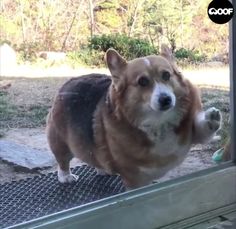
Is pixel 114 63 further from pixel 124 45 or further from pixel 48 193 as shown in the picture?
pixel 48 193

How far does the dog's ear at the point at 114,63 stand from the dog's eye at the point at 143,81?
77mm

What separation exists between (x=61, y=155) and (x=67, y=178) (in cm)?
10

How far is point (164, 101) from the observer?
1.82 metres

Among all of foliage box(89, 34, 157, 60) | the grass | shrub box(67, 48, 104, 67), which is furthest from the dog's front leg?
the grass

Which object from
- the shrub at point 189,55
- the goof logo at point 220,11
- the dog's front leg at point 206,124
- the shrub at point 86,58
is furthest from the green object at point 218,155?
the shrub at point 86,58

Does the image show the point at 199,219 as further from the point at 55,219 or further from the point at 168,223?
the point at 55,219

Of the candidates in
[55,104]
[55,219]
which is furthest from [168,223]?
[55,104]

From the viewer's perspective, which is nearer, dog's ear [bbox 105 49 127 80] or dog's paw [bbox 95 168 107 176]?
dog's ear [bbox 105 49 127 80]

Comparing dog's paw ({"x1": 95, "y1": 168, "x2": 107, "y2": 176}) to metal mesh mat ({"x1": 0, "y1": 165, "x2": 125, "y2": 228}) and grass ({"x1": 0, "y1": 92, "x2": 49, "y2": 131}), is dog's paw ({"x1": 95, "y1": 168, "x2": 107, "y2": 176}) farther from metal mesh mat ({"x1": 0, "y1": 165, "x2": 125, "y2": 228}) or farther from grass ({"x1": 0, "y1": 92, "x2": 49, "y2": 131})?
grass ({"x1": 0, "y1": 92, "x2": 49, "y2": 131})

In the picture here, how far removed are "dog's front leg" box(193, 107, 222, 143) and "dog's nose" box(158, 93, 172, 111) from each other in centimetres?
18

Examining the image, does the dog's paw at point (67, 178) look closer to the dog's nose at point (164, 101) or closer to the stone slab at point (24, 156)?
the stone slab at point (24, 156)

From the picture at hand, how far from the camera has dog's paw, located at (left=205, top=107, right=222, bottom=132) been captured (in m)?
2.01

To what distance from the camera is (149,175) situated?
199 centimetres

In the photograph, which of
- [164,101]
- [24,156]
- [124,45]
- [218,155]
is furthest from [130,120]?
[218,155]
